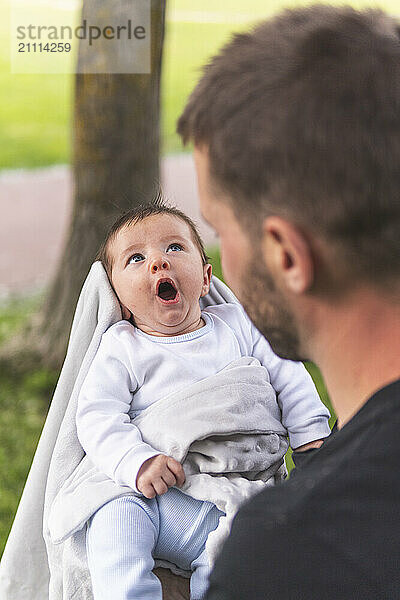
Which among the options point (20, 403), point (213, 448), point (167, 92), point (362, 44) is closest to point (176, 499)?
point (213, 448)

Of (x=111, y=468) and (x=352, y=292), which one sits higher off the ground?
(x=352, y=292)

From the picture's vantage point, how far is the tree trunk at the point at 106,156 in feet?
11.3

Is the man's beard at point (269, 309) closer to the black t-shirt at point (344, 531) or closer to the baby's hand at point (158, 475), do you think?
the black t-shirt at point (344, 531)

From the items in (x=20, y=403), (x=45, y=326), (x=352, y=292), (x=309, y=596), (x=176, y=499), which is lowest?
(x=20, y=403)

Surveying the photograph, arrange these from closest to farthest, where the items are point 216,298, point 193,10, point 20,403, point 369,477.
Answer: point 369,477 → point 216,298 → point 20,403 → point 193,10

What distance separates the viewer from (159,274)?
1.52 m

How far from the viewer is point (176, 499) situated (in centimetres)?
140

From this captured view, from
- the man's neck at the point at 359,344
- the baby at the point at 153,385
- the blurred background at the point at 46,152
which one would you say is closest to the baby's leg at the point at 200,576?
the baby at the point at 153,385

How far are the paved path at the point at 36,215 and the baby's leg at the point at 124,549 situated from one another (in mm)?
3658

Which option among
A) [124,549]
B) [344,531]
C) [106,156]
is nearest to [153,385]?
[124,549]

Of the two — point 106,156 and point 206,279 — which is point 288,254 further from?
point 106,156

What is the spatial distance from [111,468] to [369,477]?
0.66 m

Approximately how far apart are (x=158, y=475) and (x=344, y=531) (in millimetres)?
567

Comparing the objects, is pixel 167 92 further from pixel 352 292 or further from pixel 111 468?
pixel 352 292
